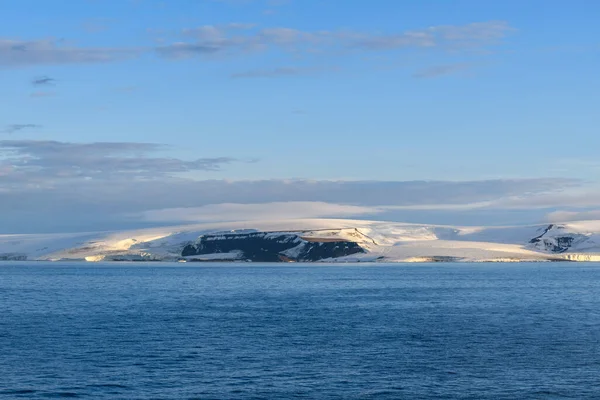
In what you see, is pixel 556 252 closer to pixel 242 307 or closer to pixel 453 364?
pixel 242 307

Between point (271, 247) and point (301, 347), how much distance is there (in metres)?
133

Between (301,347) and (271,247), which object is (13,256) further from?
(301,347)

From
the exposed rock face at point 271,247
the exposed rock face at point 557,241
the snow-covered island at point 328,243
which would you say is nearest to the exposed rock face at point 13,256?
the snow-covered island at point 328,243

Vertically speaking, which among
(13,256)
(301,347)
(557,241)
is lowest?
(301,347)

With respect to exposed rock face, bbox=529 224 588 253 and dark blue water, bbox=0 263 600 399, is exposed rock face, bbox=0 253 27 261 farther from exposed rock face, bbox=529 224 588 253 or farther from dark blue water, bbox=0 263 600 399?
dark blue water, bbox=0 263 600 399

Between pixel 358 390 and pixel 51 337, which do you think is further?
pixel 51 337

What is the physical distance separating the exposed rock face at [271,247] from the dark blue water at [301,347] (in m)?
102

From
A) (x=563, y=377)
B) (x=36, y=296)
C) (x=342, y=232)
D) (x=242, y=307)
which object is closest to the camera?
(x=563, y=377)

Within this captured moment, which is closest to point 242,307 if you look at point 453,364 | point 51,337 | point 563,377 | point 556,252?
point 51,337

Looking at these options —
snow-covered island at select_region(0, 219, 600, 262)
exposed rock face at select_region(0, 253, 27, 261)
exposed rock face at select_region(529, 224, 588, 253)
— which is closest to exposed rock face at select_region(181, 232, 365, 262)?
snow-covered island at select_region(0, 219, 600, 262)

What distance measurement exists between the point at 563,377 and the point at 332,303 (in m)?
29.8

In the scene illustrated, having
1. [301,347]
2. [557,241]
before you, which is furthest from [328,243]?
[301,347]

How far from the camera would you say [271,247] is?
170 meters

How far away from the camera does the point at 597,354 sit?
34.4m
